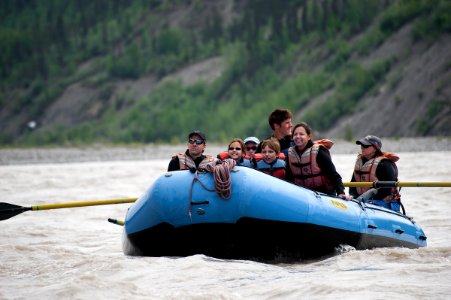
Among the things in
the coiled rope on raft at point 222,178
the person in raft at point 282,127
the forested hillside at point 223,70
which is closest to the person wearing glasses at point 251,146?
the person in raft at point 282,127

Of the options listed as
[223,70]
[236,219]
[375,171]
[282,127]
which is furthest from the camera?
[223,70]

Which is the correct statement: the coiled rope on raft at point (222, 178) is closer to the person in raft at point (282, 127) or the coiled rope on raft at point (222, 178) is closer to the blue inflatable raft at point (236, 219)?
the blue inflatable raft at point (236, 219)

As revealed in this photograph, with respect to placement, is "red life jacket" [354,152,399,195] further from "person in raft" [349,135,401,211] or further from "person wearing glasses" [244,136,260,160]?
"person wearing glasses" [244,136,260,160]

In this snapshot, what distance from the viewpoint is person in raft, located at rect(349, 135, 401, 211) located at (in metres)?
10.4

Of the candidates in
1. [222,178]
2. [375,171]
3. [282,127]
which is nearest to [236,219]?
[222,178]

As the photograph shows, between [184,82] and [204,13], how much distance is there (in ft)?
25.1

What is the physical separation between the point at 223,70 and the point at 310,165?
42.2 meters

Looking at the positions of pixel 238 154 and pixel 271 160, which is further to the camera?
pixel 271 160

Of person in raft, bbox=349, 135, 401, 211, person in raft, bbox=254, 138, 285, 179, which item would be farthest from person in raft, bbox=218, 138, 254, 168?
person in raft, bbox=349, 135, 401, 211

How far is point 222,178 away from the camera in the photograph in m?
8.80

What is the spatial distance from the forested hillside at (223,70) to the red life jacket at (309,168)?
23795 millimetres

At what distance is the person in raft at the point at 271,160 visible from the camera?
31.9 feet

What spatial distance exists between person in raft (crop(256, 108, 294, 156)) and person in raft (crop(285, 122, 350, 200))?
472 mm

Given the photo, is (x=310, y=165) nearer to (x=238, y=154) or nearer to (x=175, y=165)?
(x=238, y=154)
